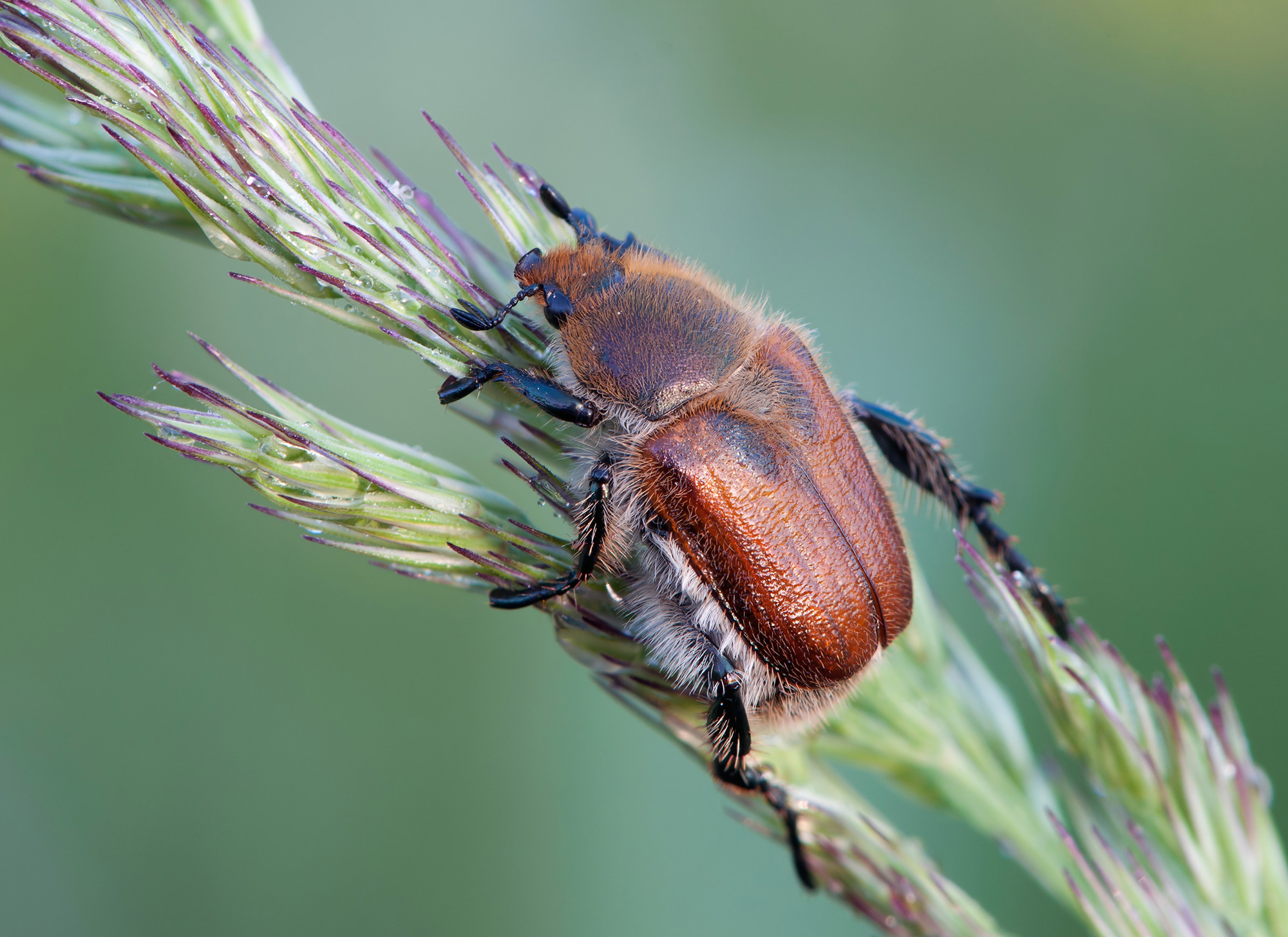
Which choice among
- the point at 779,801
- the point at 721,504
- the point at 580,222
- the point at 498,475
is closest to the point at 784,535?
the point at 721,504

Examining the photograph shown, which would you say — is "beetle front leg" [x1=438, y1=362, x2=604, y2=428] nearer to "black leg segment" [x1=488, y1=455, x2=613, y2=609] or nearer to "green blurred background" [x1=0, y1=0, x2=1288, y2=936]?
"black leg segment" [x1=488, y1=455, x2=613, y2=609]

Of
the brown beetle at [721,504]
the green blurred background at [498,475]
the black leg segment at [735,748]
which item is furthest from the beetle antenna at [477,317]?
the green blurred background at [498,475]

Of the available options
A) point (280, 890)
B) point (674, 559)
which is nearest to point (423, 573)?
point (674, 559)

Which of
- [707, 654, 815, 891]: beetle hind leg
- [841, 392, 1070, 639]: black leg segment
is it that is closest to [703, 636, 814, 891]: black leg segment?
[707, 654, 815, 891]: beetle hind leg

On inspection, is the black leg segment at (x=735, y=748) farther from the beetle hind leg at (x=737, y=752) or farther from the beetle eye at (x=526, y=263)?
the beetle eye at (x=526, y=263)

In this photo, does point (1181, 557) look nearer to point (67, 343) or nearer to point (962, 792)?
point (962, 792)

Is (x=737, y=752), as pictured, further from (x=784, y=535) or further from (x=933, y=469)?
(x=933, y=469)
